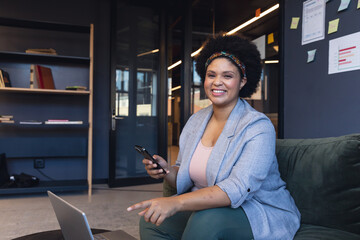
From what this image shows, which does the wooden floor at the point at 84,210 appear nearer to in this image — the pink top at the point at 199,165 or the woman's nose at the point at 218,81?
the pink top at the point at 199,165

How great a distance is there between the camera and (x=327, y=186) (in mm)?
1234

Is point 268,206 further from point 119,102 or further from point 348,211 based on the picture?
point 119,102

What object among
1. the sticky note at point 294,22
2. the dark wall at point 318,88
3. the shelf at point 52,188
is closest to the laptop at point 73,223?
the dark wall at point 318,88

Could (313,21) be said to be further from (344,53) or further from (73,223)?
(73,223)

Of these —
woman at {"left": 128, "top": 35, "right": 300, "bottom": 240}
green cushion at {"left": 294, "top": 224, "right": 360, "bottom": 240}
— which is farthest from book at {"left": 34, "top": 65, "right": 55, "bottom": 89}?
green cushion at {"left": 294, "top": 224, "right": 360, "bottom": 240}

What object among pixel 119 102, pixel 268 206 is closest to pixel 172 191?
pixel 268 206

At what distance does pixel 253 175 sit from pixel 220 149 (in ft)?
0.66

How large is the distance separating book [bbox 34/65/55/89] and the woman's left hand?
2.99m

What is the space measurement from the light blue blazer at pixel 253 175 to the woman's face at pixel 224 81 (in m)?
0.07

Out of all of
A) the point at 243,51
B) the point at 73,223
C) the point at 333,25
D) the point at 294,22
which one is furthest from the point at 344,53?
the point at 73,223

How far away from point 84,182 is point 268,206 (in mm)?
2897

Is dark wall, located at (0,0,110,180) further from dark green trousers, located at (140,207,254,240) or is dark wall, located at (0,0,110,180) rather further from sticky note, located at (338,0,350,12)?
dark green trousers, located at (140,207,254,240)

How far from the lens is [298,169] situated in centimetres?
135

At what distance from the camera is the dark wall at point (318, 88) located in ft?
5.45
